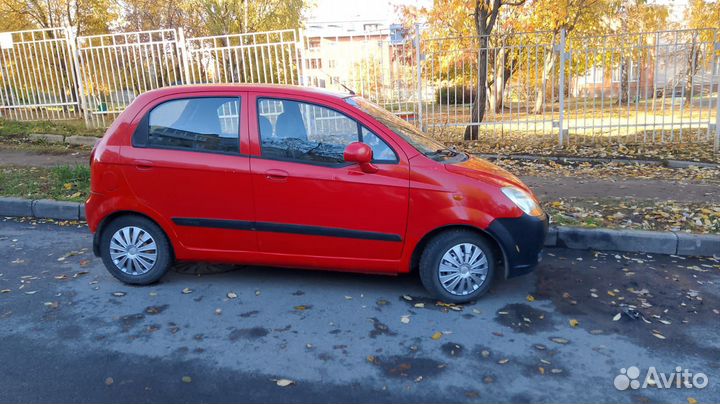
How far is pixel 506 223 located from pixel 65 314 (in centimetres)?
349

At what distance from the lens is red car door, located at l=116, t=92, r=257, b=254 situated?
4.39 metres


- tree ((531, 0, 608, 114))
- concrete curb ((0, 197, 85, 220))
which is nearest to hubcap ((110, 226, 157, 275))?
concrete curb ((0, 197, 85, 220))

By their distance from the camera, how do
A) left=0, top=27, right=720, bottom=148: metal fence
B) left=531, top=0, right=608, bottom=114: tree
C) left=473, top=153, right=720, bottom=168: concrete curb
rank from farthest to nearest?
left=531, top=0, right=608, bottom=114: tree → left=0, top=27, right=720, bottom=148: metal fence → left=473, top=153, right=720, bottom=168: concrete curb

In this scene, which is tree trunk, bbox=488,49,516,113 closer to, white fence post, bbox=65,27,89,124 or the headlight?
the headlight

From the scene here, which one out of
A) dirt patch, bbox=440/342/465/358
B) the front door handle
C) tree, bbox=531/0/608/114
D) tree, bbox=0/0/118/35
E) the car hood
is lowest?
dirt patch, bbox=440/342/465/358

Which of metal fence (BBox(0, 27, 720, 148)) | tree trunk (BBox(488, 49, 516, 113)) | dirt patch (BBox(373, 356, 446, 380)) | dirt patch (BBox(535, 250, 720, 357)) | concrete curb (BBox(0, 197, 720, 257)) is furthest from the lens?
tree trunk (BBox(488, 49, 516, 113))

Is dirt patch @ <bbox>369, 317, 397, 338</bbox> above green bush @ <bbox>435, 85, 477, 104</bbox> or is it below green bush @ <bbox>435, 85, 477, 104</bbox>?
below

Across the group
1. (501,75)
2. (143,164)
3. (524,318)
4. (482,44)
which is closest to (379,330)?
(524,318)

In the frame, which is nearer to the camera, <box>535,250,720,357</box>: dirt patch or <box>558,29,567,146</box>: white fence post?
<box>535,250,720,357</box>: dirt patch

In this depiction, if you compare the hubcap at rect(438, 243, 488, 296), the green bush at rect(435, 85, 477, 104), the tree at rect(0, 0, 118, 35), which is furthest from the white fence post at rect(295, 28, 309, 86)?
the tree at rect(0, 0, 118, 35)

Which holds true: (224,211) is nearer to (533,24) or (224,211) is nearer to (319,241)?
(319,241)

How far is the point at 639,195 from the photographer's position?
7039 millimetres

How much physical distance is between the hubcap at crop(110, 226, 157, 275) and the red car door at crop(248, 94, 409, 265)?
3.24 ft

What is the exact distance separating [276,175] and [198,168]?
2.18 ft
